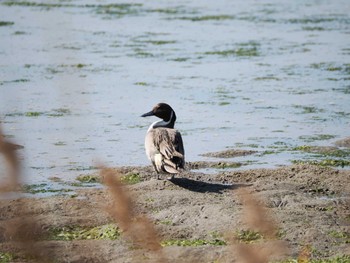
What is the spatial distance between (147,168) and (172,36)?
38.9 feet

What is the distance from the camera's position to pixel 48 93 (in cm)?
1498

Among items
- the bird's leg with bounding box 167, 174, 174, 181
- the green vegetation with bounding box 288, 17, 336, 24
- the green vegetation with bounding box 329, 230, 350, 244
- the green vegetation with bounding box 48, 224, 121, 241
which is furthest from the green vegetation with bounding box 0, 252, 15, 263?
the green vegetation with bounding box 288, 17, 336, 24

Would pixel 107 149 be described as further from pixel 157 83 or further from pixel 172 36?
pixel 172 36

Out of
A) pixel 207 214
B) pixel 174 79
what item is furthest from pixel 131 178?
pixel 174 79

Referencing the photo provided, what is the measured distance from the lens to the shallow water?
11305 millimetres

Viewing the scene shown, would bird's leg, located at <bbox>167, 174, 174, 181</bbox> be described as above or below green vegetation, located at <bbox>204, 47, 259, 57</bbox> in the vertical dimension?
above

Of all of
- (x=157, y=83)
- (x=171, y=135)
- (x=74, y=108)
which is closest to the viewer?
(x=171, y=135)

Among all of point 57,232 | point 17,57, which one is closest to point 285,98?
point 17,57

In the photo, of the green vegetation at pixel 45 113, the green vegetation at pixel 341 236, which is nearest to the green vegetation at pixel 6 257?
the green vegetation at pixel 341 236

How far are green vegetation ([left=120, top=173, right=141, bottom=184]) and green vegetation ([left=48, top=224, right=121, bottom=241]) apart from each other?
2128 mm

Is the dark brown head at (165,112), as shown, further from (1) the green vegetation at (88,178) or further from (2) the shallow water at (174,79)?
(1) the green vegetation at (88,178)

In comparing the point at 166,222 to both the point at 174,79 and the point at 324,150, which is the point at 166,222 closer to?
the point at 324,150

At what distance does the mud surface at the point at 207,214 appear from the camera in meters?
6.17

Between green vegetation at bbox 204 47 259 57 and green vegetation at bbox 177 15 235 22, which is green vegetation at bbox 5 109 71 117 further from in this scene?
green vegetation at bbox 177 15 235 22
